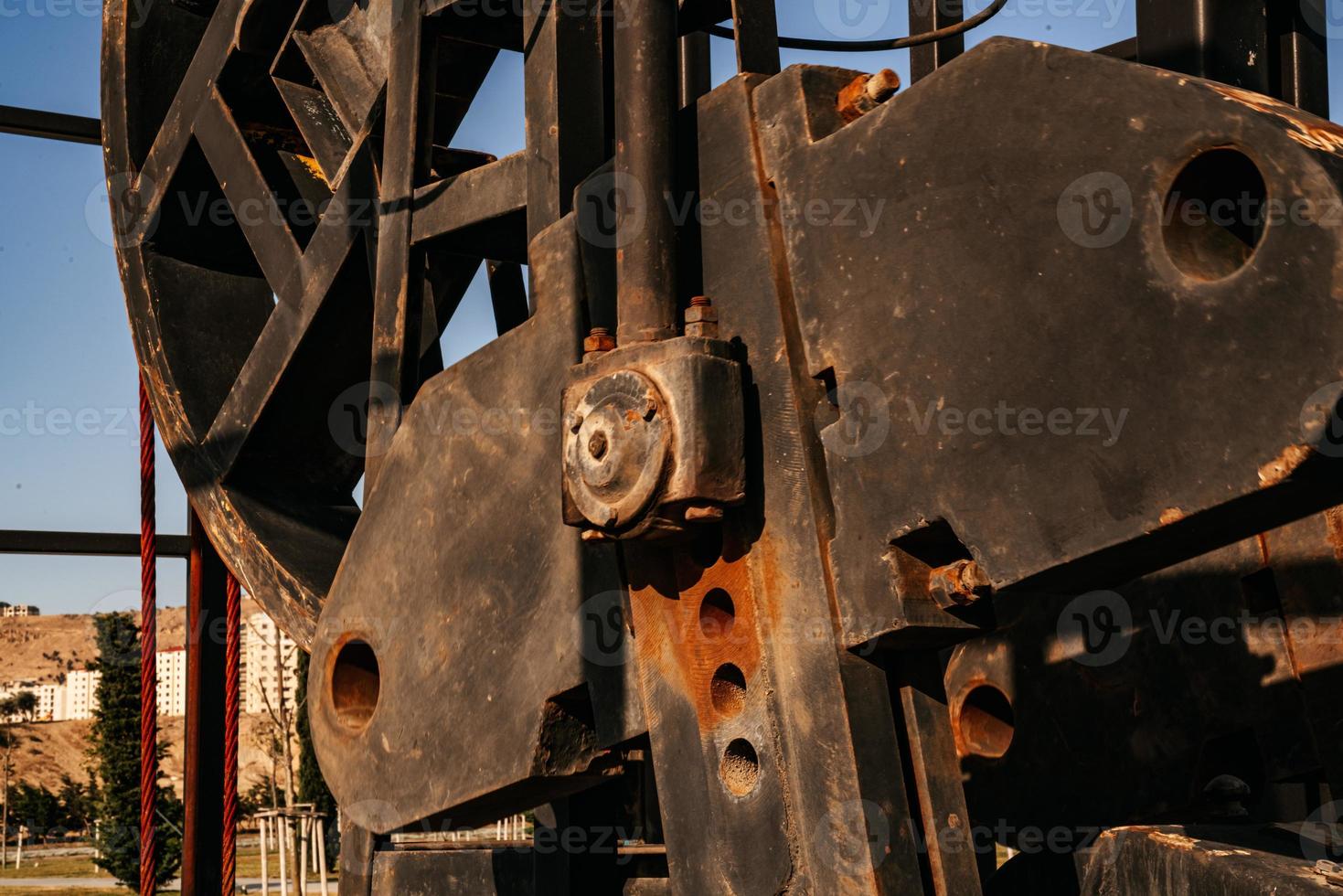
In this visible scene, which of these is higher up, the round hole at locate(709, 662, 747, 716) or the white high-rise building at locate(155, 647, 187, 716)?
Answer: the white high-rise building at locate(155, 647, 187, 716)

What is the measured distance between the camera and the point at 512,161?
8.50 ft

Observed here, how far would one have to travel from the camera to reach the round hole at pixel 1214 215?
145cm

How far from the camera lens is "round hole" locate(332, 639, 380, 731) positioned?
261 cm

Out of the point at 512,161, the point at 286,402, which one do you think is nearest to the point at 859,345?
the point at 512,161

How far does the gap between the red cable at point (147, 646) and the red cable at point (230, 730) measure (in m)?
0.18

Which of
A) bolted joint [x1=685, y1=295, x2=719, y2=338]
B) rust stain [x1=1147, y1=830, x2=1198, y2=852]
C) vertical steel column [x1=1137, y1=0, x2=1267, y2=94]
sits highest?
vertical steel column [x1=1137, y1=0, x2=1267, y2=94]

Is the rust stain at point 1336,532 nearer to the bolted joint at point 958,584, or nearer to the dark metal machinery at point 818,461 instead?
the dark metal machinery at point 818,461

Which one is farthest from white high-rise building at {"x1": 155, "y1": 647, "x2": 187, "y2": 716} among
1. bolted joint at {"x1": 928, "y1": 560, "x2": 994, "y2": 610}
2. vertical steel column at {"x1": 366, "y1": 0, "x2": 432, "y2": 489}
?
bolted joint at {"x1": 928, "y1": 560, "x2": 994, "y2": 610}

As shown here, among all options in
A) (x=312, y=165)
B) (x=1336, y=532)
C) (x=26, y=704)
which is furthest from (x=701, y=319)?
(x=26, y=704)

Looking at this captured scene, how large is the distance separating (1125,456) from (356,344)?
7.12ft

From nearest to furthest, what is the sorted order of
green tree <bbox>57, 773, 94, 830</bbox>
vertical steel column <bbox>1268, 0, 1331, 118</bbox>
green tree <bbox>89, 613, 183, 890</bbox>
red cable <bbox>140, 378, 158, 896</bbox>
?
vertical steel column <bbox>1268, 0, 1331, 118</bbox>, red cable <bbox>140, 378, 158, 896</bbox>, green tree <bbox>89, 613, 183, 890</bbox>, green tree <bbox>57, 773, 94, 830</bbox>

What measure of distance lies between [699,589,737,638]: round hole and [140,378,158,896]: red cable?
2.22m

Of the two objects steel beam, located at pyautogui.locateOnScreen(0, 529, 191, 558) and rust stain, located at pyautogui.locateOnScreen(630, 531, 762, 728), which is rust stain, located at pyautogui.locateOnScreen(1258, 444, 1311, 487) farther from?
steel beam, located at pyautogui.locateOnScreen(0, 529, 191, 558)

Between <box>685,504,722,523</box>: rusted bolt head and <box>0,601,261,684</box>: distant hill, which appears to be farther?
<box>0,601,261,684</box>: distant hill
